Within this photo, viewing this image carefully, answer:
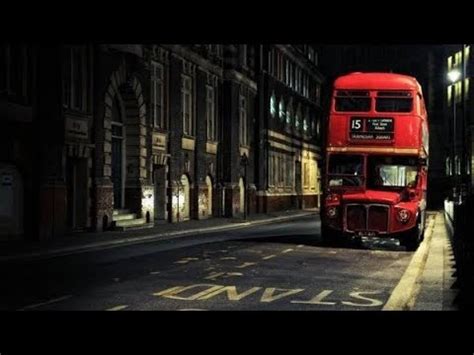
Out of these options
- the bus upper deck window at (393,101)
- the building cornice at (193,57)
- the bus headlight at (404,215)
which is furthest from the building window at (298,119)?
the bus headlight at (404,215)

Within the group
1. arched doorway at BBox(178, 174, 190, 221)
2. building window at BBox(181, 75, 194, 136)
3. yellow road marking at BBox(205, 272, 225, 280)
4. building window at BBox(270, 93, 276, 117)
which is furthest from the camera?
building window at BBox(270, 93, 276, 117)

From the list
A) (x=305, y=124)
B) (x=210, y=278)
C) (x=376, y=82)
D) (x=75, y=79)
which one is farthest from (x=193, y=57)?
(x=305, y=124)

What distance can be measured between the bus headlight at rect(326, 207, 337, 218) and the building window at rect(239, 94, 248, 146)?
86.0 feet

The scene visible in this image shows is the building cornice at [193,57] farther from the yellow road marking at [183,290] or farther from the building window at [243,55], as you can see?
the yellow road marking at [183,290]

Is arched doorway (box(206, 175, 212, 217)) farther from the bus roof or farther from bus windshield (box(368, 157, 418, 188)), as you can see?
bus windshield (box(368, 157, 418, 188))

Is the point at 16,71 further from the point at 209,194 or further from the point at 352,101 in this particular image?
the point at 209,194

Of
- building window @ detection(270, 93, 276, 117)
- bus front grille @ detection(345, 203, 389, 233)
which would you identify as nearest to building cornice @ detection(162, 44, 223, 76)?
building window @ detection(270, 93, 276, 117)

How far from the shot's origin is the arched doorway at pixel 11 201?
24422 millimetres

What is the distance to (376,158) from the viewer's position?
23016 mm

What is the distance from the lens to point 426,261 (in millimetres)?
19328

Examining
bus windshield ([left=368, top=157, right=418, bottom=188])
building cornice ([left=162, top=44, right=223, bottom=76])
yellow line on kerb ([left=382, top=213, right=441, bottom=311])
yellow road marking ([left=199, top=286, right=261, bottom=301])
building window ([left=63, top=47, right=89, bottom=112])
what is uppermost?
building cornice ([left=162, top=44, right=223, bottom=76])

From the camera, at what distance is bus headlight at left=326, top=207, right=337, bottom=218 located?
2352cm

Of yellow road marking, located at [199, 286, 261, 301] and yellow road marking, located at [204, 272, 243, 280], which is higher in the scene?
yellow road marking, located at [199, 286, 261, 301]
